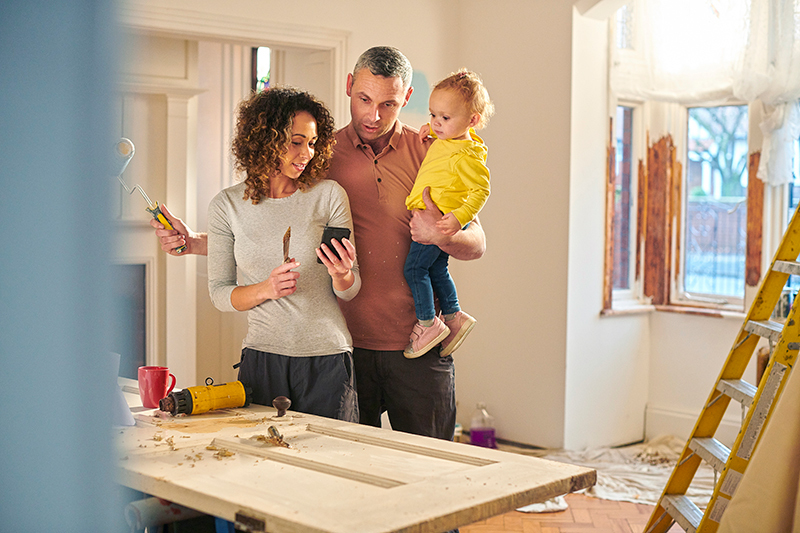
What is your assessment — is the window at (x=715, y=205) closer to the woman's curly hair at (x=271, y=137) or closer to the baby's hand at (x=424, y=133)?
the baby's hand at (x=424, y=133)

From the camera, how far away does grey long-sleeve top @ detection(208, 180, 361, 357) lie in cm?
203

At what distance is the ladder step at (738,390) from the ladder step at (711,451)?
166 millimetres

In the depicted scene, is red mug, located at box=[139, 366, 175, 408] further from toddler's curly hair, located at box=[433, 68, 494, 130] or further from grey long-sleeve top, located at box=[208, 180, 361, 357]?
toddler's curly hair, located at box=[433, 68, 494, 130]

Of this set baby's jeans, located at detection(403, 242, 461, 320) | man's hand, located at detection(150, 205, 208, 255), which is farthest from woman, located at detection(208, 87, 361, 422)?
baby's jeans, located at detection(403, 242, 461, 320)

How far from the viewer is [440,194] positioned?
7.08 ft

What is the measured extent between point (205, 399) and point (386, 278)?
65 cm

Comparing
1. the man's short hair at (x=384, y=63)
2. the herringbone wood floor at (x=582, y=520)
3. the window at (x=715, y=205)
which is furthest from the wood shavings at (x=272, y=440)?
the window at (x=715, y=205)

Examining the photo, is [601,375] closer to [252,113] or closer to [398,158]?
[398,158]

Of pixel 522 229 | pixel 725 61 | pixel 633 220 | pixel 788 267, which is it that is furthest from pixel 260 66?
pixel 788 267

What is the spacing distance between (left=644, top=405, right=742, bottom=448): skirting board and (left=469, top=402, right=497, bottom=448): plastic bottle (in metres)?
1.02

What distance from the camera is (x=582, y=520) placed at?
350 centimetres

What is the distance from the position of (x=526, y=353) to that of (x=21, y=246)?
4.26m

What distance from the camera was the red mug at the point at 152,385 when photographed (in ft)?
6.52

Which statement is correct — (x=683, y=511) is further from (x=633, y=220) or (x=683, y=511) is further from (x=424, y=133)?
(x=633, y=220)
